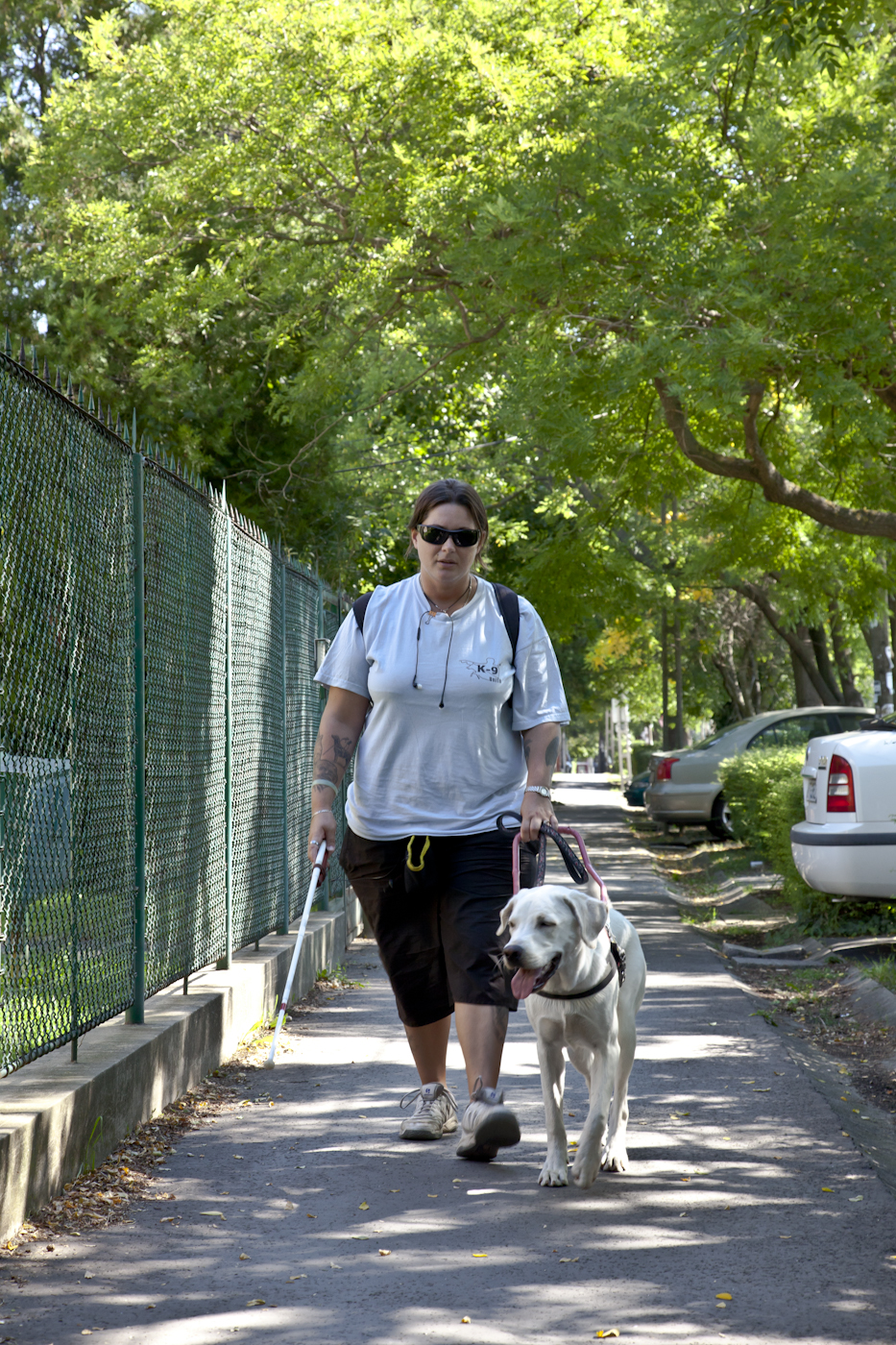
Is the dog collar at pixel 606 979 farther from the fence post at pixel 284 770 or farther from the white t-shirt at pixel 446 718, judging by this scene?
the fence post at pixel 284 770

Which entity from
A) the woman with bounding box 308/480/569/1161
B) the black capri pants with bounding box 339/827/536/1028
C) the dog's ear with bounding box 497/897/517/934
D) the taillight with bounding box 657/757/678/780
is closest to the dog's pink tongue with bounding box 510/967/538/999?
the dog's ear with bounding box 497/897/517/934

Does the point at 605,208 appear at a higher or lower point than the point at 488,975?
higher

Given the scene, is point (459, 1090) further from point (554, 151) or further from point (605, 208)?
point (554, 151)

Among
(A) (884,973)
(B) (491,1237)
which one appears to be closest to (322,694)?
(A) (884,973)

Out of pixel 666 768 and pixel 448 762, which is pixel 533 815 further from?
pixel 666 768

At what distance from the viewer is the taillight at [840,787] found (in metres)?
9.34

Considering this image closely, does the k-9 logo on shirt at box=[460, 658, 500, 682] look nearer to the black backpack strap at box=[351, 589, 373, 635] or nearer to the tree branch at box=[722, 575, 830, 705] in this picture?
the black backpack strap at box=[351, 589, 373, 635]

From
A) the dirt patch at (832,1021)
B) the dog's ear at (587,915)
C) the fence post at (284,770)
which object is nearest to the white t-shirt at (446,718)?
the dog's ear at (587,915)

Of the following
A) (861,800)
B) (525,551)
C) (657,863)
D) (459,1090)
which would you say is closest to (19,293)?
(525,551)

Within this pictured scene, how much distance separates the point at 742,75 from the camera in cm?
1233

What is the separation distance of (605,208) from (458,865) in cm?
787

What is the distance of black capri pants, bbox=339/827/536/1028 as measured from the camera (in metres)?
4.94

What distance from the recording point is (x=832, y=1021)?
8078 millimetres

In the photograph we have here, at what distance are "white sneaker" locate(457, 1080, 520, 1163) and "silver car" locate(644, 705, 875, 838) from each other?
1466 centimetres
